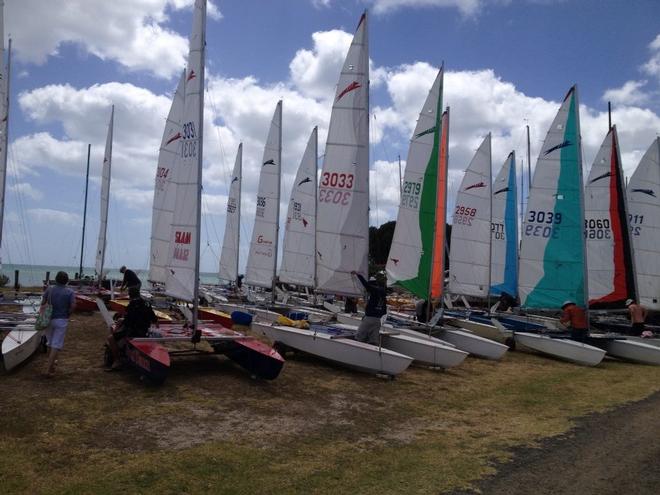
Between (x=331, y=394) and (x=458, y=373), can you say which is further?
(x=458, y=373)

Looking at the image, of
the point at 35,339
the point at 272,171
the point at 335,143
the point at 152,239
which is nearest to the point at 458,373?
the point at 335,143

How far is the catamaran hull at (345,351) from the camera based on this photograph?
8664mm

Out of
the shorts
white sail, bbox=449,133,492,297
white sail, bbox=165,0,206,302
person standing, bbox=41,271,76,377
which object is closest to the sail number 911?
white sail, bbox=449,133,492,297

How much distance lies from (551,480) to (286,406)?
3307 millimetres

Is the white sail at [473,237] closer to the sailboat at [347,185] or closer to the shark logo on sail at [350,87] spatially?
the sailboat at [347,185]

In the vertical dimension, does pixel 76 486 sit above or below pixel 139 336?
below

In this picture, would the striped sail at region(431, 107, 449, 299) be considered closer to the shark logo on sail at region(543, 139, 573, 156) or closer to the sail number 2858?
the shark logo on sail at region(543, 139, 573, 156)

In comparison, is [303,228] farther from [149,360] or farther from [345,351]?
[149,360]

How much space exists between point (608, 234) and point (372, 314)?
9.10m

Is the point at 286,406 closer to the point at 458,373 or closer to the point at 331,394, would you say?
the point at 331,394

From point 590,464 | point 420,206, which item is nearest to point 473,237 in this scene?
point 420,206

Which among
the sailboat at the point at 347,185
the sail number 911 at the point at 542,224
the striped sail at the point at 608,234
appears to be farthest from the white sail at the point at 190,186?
the striped sail at the point at 608,234

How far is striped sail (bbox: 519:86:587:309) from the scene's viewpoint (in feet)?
43.1

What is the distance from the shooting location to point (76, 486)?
3930 mm
